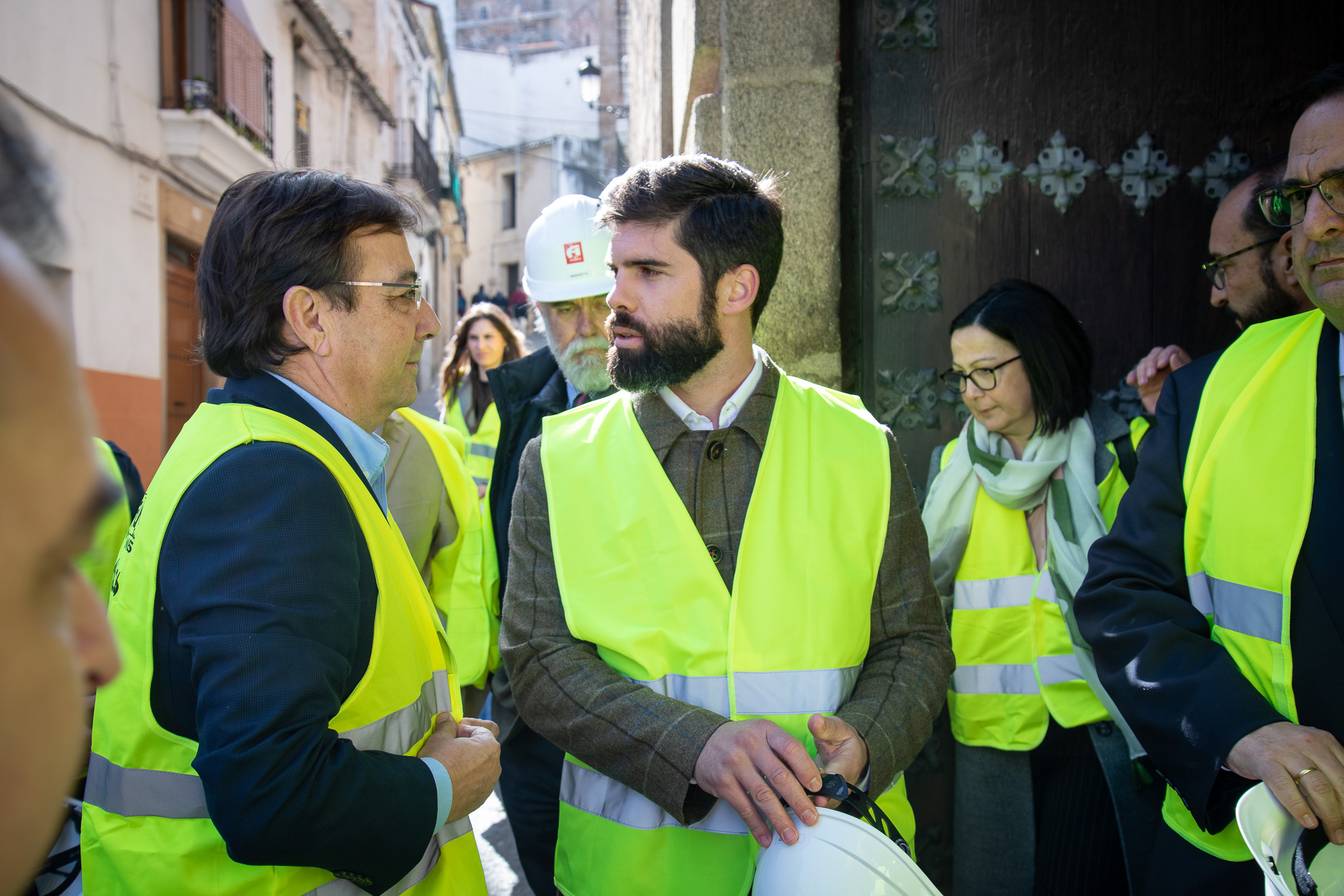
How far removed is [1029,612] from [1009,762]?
0.43m

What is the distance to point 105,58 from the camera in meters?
8.48

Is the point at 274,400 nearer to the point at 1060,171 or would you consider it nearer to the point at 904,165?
the point at 904,165

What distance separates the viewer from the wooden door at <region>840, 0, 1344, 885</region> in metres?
3.21

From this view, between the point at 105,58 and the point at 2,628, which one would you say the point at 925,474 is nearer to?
the point at 2,628

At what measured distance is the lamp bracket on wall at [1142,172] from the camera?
3279 millimetres

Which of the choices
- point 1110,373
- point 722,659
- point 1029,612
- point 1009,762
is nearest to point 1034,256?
point 1110,373

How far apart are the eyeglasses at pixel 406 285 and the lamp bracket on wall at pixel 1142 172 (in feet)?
8.60

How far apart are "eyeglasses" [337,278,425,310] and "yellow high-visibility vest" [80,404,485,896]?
34 centimetres

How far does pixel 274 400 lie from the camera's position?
1.55 m

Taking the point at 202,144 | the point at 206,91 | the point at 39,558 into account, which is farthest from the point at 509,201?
the point at 39,558

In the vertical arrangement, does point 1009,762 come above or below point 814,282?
below

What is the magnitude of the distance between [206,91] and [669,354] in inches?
392

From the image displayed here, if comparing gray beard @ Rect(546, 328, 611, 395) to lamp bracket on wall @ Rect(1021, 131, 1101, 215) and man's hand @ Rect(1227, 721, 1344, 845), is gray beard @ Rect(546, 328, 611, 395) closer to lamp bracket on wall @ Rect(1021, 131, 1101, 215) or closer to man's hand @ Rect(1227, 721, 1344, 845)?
lamp bracket on wall @ Rect(1021, 131, 1101, 215)

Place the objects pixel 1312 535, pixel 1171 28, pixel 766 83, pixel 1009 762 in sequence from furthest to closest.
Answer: pixel 1171 28 → pixel 766 83 → pixel 1009 762 → pixel 1312 535
